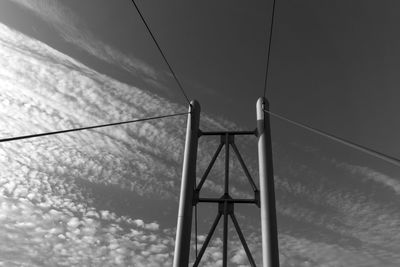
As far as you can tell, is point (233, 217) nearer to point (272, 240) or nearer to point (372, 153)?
point (272, 240)

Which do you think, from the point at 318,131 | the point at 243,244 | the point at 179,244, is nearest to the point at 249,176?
the point at 243,244

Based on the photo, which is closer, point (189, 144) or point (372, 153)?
point (372, 153)

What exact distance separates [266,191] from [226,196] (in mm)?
1346

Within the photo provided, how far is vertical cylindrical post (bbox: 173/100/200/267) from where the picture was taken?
7234 mm

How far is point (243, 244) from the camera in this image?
8078 millimetres

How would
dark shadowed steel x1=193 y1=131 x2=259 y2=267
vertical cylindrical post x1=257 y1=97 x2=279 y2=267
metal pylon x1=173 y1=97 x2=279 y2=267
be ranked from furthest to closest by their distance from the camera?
dark shadowed steel x1=193 y1=131 x2=259 y2=267
metal pylon x1=173 y1=97 x2=279 y2=267
vertical cylindrical post x1=257 y1=97 x2=279 y2=267

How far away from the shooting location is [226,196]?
8602 mm

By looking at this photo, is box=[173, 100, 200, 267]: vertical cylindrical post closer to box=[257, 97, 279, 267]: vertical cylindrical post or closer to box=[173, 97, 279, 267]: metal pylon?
box=[173, 97, 279, 267]: metal pylon

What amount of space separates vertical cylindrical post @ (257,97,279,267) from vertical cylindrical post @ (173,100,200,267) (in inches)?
72.5

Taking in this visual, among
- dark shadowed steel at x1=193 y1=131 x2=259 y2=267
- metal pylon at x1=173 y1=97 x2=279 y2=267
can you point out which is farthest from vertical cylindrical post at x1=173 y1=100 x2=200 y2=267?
dark shadowed steel at x1=193 y1=131 x2=259 y2=267

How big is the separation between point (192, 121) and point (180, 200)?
102 inches

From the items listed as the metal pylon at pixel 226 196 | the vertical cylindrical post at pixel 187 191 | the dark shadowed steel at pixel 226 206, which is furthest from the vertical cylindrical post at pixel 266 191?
the vertical cylindrical post at pixel 187 191

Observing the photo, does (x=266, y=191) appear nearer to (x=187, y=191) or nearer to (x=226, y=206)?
(x=226, y=206)

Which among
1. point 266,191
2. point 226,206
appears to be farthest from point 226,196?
point 266,191
